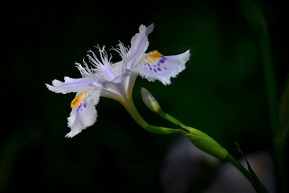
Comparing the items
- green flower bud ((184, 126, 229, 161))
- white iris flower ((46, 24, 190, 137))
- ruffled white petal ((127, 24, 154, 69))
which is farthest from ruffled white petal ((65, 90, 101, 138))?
green flower bud ((184, 126, 229, 161))

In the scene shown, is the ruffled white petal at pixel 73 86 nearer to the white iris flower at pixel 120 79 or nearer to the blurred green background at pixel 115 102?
the white iris flower at pixel 120 79

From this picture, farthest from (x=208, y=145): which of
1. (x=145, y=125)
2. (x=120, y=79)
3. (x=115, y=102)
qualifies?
(x=115, y=102)

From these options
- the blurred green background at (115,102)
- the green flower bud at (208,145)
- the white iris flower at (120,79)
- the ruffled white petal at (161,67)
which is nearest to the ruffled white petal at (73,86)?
the white iris flower at (120,79)

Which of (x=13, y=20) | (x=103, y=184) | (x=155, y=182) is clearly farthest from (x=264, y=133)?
(x=13, y=20)

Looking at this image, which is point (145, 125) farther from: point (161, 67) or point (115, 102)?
point (115, 102)

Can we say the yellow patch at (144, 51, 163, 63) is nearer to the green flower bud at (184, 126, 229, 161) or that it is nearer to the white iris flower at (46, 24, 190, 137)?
the white iris flower at (46, 24, 190, 137)

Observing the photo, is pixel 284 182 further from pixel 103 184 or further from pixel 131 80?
pixel 103 184
